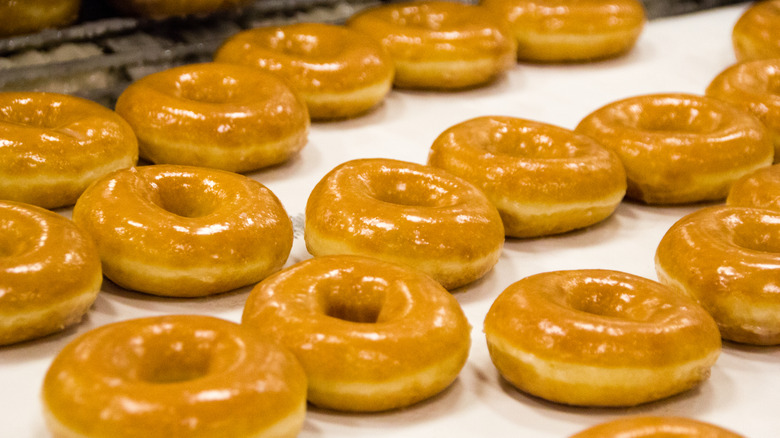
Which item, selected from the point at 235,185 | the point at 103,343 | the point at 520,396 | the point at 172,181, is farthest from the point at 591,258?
the point at 103,343

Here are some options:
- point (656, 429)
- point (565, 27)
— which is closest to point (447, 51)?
point (565, 27)

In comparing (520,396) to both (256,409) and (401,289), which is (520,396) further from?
(256,409)

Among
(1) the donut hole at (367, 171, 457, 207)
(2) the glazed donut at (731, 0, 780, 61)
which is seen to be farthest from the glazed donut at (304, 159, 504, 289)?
(2) the glazed donut at (731, 0, 780, 61)

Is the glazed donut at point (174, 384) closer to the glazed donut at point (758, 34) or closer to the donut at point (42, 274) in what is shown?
the donut at point (42, 274)

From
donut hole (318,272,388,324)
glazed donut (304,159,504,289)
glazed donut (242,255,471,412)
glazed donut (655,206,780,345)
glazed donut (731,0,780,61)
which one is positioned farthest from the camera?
glazed donut (731,0,780,61)

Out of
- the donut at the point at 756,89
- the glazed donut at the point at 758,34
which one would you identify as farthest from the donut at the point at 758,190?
the glazed donut at the point at 758,34

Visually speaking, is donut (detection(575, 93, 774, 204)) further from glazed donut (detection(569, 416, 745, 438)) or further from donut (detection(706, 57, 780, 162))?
glazed donut (detection(569, 416, 745, 438))
